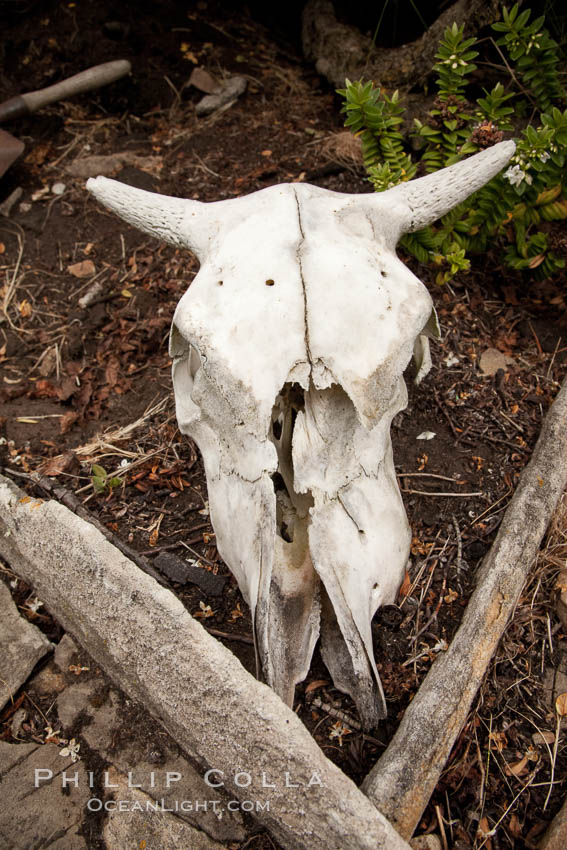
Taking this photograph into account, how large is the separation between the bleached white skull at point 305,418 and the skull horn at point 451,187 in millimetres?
252

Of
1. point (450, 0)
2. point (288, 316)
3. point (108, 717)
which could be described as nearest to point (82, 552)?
point (108, 717)

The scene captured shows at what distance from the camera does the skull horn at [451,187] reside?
2.76m

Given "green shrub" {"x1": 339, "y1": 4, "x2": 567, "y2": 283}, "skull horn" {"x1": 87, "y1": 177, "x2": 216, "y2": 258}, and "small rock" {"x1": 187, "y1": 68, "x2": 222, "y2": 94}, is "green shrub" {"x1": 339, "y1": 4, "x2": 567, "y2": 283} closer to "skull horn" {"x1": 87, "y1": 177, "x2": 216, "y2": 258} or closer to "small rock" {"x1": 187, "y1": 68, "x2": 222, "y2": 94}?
"skull horn" {"x1": 87, "y1": 177, "x2": 216, "y2": 258}

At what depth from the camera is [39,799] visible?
2406 mm

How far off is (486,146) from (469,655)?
92.9 inches

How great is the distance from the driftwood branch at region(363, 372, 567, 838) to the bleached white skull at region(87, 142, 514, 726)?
21cm

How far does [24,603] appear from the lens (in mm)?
3070

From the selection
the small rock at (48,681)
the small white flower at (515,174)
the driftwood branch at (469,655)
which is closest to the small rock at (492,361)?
the driftwood branch at (469,655)

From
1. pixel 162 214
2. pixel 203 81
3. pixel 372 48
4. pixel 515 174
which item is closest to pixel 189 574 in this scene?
pixel 162 214

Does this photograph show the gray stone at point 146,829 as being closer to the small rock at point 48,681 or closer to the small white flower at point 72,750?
the small white flower at point 72,750

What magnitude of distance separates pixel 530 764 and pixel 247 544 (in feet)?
4.28

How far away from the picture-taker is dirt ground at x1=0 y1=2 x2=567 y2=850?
253cm

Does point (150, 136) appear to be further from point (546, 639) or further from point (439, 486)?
point (546, 639)

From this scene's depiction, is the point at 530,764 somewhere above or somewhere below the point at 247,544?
below
